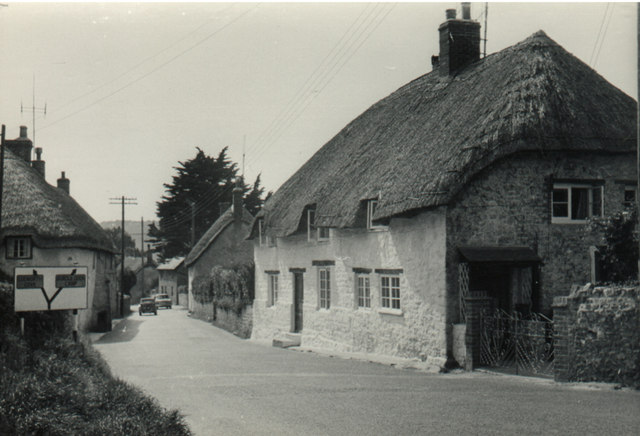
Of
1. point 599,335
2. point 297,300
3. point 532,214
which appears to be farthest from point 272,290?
point 599,335

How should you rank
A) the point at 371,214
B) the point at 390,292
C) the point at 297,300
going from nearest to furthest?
1. the point at 390,292
2. the point at 371,214
3. the point at 297,300

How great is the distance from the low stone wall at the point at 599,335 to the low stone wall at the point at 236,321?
1994 centimetres

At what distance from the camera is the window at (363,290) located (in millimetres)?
19844

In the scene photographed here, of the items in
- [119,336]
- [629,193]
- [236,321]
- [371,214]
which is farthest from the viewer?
[236,321]

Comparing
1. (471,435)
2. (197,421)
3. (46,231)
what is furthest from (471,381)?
(46,231)

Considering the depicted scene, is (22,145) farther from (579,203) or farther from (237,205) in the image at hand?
(579,203)

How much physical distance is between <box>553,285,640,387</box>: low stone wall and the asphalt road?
0.40m

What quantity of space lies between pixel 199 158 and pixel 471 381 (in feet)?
183

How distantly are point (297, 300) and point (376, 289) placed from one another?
730 centimetres

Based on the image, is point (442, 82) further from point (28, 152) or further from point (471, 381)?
point (28, 152)

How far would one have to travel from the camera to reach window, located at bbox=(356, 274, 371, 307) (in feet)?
65.1

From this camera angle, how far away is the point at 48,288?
37.5 ft

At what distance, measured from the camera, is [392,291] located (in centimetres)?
1833

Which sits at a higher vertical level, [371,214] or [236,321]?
[371,214]
